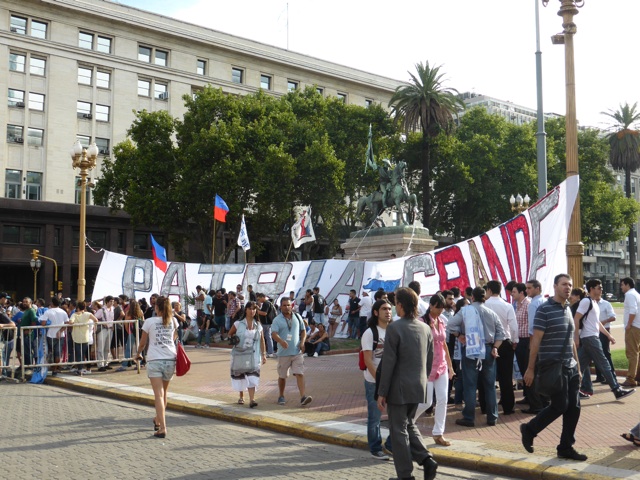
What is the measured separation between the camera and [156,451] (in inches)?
307

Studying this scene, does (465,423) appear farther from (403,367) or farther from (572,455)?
(403,367)

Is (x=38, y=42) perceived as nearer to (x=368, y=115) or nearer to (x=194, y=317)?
(x=368, y=115)

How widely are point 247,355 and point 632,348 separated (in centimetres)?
663

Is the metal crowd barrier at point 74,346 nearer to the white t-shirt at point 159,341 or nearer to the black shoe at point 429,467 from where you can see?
the white t-shirt at point 159,341

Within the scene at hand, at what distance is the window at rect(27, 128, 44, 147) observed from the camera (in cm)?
4628

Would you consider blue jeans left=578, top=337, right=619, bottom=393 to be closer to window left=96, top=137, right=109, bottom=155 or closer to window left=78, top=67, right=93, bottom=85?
window left=96, top=137, right=109, bottom=155

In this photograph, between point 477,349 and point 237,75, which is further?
point 237,75

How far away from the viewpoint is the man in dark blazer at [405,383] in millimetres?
6082

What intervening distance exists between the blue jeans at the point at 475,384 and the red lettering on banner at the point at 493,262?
585 cm

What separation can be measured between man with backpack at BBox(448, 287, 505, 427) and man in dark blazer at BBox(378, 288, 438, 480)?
267cm

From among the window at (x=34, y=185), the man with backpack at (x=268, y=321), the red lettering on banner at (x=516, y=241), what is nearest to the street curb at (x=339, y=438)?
the man with backpack at (x=268, y=321)

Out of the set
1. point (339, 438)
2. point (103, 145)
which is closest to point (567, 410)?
point (339, 438)

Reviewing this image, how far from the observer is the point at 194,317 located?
2373cm

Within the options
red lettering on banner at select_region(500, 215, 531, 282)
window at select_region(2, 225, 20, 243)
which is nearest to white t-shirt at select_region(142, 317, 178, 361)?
red lettering on banner at select_region(500, 215, 531, 282)
